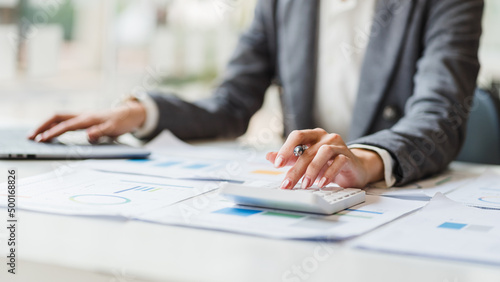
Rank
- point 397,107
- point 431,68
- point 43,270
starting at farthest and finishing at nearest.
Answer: point 397,107
point 431,68
point 43,270

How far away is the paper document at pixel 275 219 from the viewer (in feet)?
1.98

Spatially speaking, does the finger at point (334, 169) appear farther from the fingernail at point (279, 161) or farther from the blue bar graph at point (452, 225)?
the blue bar graph at point (452, 225)

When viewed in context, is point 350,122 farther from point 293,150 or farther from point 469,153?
point 293,150

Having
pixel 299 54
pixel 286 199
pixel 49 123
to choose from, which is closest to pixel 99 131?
pixel 49 123

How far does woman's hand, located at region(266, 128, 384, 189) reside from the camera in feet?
2.64

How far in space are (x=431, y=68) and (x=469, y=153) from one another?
1.45 ft

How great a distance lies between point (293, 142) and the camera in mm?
844

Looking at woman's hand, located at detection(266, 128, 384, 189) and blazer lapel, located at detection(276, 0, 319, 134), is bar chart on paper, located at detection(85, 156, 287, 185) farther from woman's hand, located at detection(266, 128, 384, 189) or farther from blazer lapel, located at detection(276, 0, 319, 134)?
blazer lapel, located at detection(276, 0, 319, 134)

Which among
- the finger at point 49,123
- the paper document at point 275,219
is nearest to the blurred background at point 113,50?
the finger at point 49,123

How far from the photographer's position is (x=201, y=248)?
1.83ft

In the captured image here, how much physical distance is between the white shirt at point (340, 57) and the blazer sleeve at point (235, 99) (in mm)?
168

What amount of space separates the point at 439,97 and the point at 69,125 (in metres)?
0.70

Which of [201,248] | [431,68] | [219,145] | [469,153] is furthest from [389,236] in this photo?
[469,153]

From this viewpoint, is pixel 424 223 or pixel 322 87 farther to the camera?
pixel 322 87
